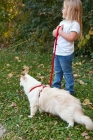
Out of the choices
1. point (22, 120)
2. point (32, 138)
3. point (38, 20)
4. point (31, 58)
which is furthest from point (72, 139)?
point (38, 20)

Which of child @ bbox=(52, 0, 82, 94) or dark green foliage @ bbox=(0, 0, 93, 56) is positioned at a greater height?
child @ bbox=(52, 0, 82, 94)

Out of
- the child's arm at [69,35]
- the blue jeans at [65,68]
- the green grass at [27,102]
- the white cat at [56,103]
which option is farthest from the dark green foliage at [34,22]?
the white cat at [56,103]

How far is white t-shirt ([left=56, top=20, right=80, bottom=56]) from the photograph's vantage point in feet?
14.9

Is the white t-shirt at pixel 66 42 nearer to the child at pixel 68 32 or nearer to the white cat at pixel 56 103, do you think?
the child at pixel 68 32

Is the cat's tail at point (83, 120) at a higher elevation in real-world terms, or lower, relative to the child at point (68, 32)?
lower

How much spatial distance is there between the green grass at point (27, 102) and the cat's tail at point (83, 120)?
187 mm

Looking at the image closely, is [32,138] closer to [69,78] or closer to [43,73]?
[69,78]

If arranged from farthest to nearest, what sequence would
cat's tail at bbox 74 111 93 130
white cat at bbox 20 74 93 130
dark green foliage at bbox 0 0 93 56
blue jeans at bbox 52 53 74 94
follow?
dark green foliage at bbox 0 0 93 56 → blue jeans at bbox 52 53 74 94 → white cat at bbox 20 74 93 130 → cat's tail at bbox 74 111 93 130

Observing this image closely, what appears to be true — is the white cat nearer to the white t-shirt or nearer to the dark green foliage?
the white t-shirt

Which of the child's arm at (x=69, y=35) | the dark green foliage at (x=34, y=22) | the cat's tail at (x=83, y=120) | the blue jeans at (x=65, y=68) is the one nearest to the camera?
the cat's tail at (x=83, y=120)

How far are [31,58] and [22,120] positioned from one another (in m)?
4.25

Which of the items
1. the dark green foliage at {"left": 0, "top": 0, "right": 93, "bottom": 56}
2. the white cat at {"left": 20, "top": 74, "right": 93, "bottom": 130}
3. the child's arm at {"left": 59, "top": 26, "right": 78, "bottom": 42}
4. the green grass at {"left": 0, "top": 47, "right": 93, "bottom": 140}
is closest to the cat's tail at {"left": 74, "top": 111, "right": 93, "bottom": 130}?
the white cat at {"left": 20, "top": 74, "right": 93, "bottom": 130}

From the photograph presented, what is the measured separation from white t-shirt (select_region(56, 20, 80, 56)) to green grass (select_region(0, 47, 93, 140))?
39.7 inches

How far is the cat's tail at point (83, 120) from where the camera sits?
3717 millimetres
